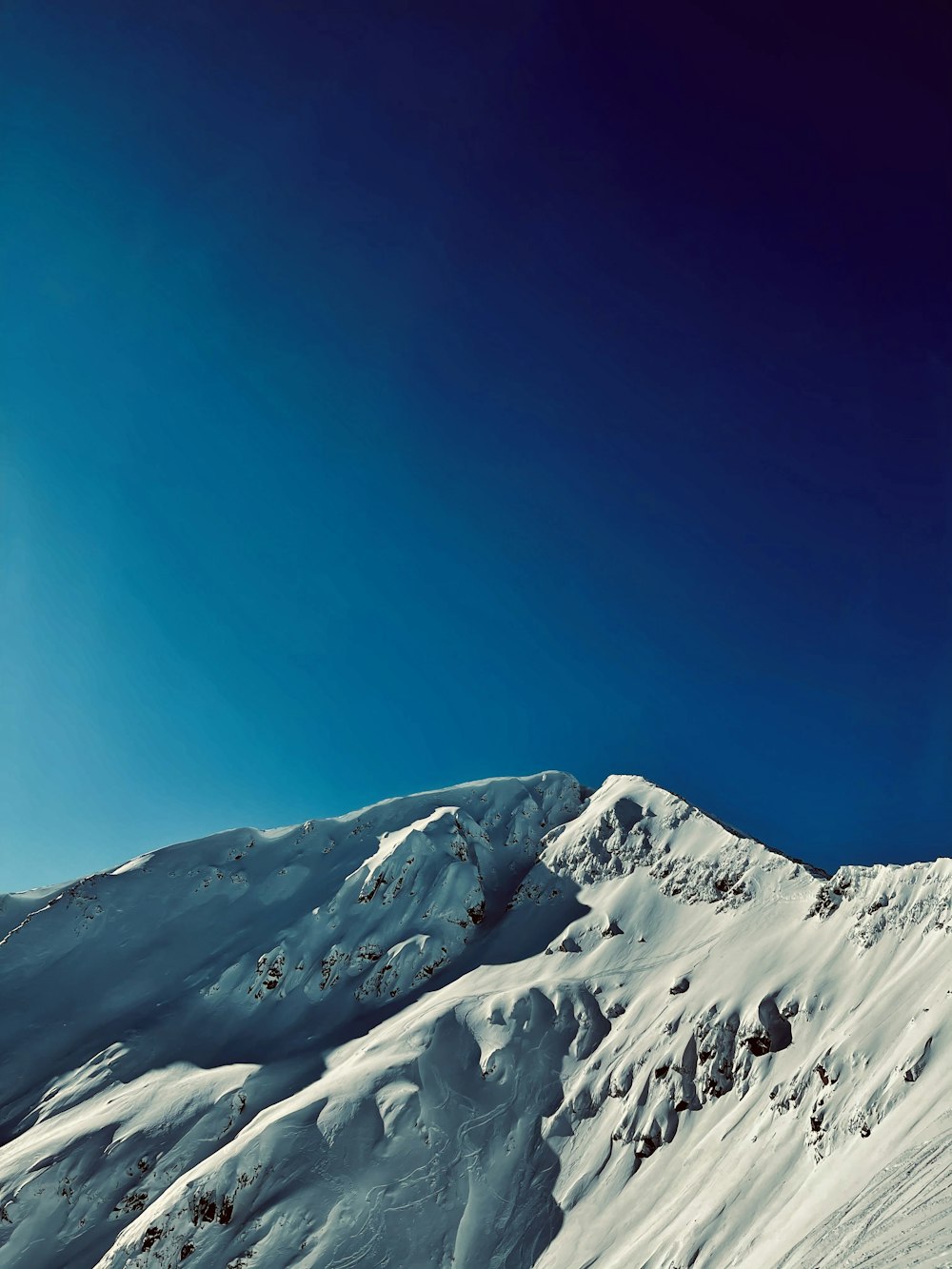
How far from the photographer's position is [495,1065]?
223 ft

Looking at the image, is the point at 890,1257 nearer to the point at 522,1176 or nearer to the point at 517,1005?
the point at 522,1176

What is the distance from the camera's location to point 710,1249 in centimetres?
4125

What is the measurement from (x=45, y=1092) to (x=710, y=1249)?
7785 centimetres

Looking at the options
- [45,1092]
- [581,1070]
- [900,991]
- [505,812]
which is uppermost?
[505,812]

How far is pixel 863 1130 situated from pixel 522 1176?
30.7 metres

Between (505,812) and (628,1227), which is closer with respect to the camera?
(628,1227)

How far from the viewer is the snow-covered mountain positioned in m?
44.9

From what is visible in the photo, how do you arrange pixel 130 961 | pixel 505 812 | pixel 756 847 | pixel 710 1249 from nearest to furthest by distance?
1. pixel 710 1249
2. pixel 756 847
3. pixel 130 961
4. pixel 505 812

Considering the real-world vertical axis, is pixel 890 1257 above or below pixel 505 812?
below

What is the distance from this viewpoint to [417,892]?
343 ft

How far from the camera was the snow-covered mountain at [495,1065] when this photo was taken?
4488cm

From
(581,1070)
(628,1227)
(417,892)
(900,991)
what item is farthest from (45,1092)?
(900,991)

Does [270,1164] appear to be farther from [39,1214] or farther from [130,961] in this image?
[130,961]

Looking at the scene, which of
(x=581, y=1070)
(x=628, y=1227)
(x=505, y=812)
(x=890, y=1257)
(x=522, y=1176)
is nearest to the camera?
(x=890, y=1257)
